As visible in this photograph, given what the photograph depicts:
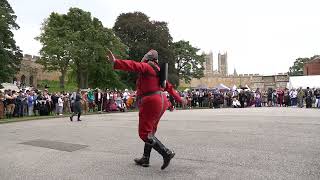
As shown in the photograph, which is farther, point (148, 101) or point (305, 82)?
point (305, 82)

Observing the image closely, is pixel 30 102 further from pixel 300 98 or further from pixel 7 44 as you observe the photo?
pixel 7 44

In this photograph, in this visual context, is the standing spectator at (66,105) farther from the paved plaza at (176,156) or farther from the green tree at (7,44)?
the green tree at (7,44)

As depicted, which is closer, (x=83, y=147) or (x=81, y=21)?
(x=83, y=147)

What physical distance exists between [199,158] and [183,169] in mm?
998

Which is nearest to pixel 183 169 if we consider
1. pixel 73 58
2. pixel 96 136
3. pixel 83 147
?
pixel 83 147

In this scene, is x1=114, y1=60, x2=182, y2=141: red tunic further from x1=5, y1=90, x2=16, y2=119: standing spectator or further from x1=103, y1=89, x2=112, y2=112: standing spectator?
x1=103, y1=89, x2=112, y2=112: standing spectator

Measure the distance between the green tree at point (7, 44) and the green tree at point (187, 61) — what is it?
40.6 meters

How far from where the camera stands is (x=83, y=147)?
9.47 m

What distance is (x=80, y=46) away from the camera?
166ft

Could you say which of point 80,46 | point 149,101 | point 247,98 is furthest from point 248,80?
point 149,101

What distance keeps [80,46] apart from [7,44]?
30.7 ft

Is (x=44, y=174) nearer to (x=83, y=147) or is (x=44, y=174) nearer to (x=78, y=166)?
(x=78, y=166)

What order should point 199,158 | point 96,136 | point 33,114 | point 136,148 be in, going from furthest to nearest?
point 33,114 → point 96,136 → point 136,148 → point 199,158

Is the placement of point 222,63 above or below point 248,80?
above
